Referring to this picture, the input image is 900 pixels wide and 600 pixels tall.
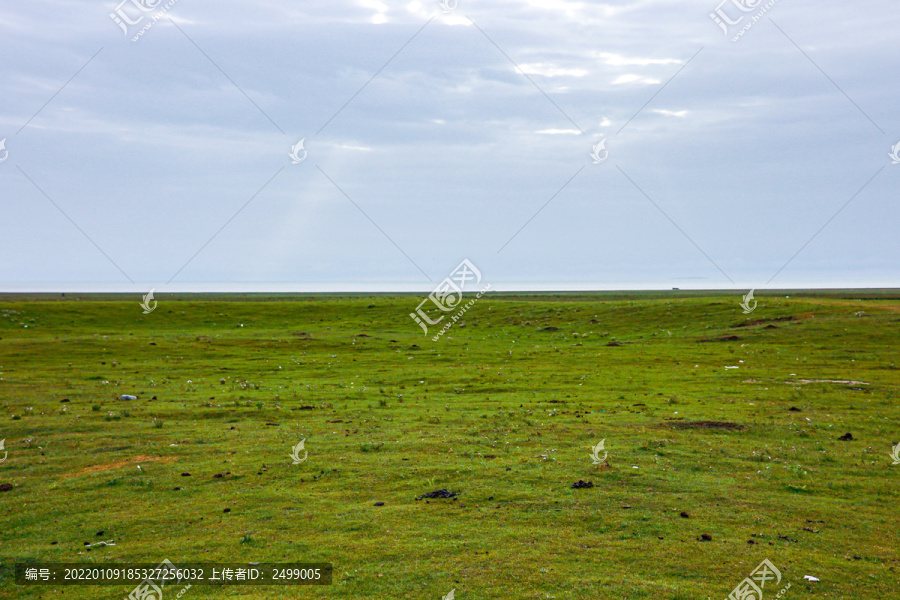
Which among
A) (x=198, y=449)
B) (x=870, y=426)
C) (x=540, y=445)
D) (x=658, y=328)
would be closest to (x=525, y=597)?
(x=540, y=445)

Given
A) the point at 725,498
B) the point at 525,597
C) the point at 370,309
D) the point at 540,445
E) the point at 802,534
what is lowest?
the point at 525,597

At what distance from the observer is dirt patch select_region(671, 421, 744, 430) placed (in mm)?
23019

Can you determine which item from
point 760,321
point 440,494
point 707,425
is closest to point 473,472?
point 440,494

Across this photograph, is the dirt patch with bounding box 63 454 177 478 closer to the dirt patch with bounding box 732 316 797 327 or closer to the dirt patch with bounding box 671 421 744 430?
the dirt patch with bounding box 671 421 744 430

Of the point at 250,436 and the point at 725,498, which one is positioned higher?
the point at 250,436

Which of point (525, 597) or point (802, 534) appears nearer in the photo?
point (525, 597)

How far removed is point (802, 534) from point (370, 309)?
7602 centimetres

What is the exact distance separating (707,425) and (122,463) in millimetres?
21250

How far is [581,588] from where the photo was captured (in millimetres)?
10383

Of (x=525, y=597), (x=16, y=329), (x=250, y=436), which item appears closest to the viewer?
(x=525, y=597)

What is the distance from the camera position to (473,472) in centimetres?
1717

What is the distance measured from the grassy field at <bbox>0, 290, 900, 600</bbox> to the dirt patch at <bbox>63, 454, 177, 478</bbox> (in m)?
0.12

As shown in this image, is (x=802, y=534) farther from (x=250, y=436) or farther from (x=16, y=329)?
(x=16, y=329)

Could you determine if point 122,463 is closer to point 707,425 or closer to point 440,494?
point 440,494
